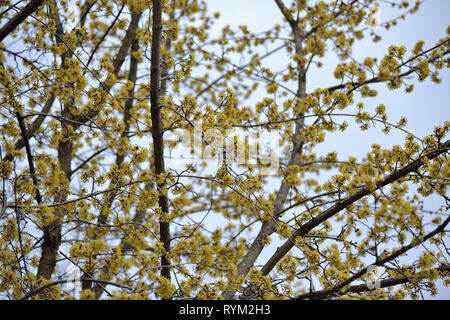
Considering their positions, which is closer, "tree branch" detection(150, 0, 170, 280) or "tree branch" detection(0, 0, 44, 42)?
"tree branch" detection(0, 0, 44, 42)

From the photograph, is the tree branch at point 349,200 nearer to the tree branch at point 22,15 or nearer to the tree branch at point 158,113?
the tree branch at point 158,113

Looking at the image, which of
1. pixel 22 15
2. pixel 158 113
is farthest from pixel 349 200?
pixel 22 15

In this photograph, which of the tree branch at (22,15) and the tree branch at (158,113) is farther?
the tree branch at (158,113)

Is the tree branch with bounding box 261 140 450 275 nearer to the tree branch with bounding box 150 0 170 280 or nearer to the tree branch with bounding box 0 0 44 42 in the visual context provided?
the tree branch with bounding box 150 0 170 280

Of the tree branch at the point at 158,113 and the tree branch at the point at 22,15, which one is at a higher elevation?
the tree branch at the point at 22,15

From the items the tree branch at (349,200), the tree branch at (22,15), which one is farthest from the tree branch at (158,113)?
the tree branch at (349,200)

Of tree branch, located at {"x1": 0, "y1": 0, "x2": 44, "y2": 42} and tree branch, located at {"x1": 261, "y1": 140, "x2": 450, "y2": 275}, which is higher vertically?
tree branch, located at {"x1": 0, "y1": 0, "x2": 44, "y2": 42}

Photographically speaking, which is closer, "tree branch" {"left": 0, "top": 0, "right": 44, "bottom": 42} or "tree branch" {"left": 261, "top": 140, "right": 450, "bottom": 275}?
"tree branch" {"left": 0, "top": 0, "right": 44, "bottom": 42}

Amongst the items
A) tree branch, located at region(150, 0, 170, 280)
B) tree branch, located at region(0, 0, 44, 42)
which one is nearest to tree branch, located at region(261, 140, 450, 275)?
tree branch, located at region(150, 0, 170, 280)

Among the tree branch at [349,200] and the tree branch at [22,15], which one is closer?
the tree branch at [22,15]

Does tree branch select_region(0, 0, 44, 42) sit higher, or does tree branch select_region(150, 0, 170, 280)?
tree branch select_region(0, 0, 44, 42)

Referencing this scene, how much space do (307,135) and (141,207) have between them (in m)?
2.31

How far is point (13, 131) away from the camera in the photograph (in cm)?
376
